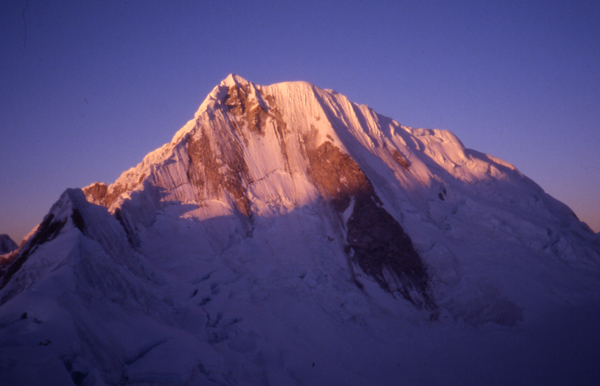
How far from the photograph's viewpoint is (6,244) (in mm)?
19969

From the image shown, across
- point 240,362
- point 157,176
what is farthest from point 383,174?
point 240,362

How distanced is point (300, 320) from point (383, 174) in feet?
43.4

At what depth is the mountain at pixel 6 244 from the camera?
19577 mm

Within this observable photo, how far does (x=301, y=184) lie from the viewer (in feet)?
80.6

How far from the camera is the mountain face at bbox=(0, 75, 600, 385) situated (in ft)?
36.0

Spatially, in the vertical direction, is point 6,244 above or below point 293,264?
above

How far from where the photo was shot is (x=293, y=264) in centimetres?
1997

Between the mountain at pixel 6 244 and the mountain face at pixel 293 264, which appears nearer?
the mountain face at pixel 293 264

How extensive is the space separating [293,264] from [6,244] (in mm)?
15565

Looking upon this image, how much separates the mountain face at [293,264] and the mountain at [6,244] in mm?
4449

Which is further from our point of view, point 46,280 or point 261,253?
point 261,253

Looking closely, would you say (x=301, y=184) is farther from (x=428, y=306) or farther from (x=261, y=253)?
(x=428, y=306)

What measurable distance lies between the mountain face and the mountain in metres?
4.45

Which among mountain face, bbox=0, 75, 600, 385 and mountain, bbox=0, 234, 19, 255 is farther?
mountain, bbox=0, 234, 19, 255
